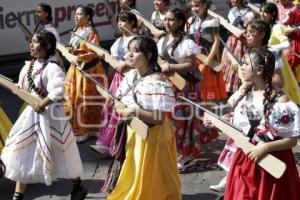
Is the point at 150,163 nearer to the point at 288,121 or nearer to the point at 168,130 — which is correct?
the point at 168,130

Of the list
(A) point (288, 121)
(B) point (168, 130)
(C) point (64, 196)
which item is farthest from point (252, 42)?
(C) point (64, 196)

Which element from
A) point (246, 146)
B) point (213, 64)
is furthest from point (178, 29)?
point (246, 146)

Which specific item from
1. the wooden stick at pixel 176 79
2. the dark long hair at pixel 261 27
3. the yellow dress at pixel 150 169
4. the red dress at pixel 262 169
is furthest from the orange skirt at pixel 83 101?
the red dress at pixel 262 169

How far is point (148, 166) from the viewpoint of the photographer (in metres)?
4.13

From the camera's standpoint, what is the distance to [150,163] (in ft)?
13.6

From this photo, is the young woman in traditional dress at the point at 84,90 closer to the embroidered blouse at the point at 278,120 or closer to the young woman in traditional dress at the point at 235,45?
the young woman in traditional dress at the point at 235,45

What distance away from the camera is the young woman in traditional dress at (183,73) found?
5359mm

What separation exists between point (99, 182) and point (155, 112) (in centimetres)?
171

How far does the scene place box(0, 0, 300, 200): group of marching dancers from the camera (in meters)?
3.74

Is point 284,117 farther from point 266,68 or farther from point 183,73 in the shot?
point 183,73

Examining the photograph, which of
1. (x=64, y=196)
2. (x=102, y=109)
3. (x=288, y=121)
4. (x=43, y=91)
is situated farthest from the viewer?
(x=102, y=109)

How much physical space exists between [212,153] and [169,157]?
210 cm

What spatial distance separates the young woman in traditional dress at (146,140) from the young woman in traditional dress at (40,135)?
65 centimetres

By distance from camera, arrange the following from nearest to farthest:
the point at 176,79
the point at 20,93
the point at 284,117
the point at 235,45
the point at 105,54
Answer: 1. the point at 284,117
2. the point at 20,93
3. the point at 176,79
4. the point at 105,54
5. the point at 235,45
